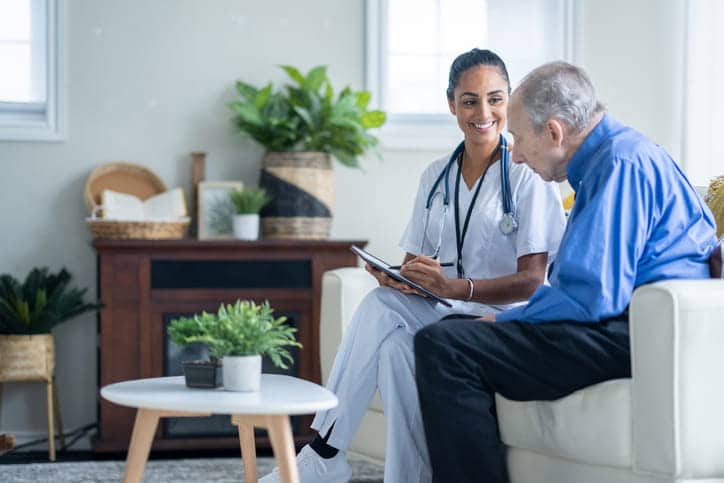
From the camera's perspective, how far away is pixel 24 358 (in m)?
3.97

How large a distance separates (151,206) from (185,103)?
0.48 m

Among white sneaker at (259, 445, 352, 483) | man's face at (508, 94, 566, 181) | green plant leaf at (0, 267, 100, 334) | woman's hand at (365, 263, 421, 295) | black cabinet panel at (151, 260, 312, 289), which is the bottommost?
white sneaker at (259, 445, 352, 483)

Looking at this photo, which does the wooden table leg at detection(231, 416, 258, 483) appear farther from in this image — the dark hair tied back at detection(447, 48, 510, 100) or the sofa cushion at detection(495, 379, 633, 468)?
the dark hair tied back at detection(447, 48, 510, 100)

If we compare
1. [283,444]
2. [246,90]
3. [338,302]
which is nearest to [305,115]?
[246,90]

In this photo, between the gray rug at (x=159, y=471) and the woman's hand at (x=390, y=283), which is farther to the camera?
the gray rug at (x=159, y=471)

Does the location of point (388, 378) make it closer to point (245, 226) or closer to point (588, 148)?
point (588, 148)

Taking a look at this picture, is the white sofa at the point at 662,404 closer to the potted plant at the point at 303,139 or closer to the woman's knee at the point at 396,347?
the woman's knee at the point at 396,347

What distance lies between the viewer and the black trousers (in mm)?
2289

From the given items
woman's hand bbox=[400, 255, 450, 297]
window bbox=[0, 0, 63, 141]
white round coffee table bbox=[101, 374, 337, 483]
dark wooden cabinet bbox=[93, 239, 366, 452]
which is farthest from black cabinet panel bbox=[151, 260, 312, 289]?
white round coffee table bbox=[101, 374, 337, 483]

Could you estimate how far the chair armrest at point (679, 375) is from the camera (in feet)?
7.06

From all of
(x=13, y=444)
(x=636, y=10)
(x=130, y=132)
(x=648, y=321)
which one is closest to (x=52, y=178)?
(x=130, y=132)

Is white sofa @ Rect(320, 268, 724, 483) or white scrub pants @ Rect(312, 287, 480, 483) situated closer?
white sofa @ Rect(320, 268, 724, 483)

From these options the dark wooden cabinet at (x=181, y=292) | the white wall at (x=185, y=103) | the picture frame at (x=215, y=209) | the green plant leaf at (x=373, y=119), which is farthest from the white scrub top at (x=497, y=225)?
the white wall at (x=185, y=103)

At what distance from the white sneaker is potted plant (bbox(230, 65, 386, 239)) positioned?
164 cm
